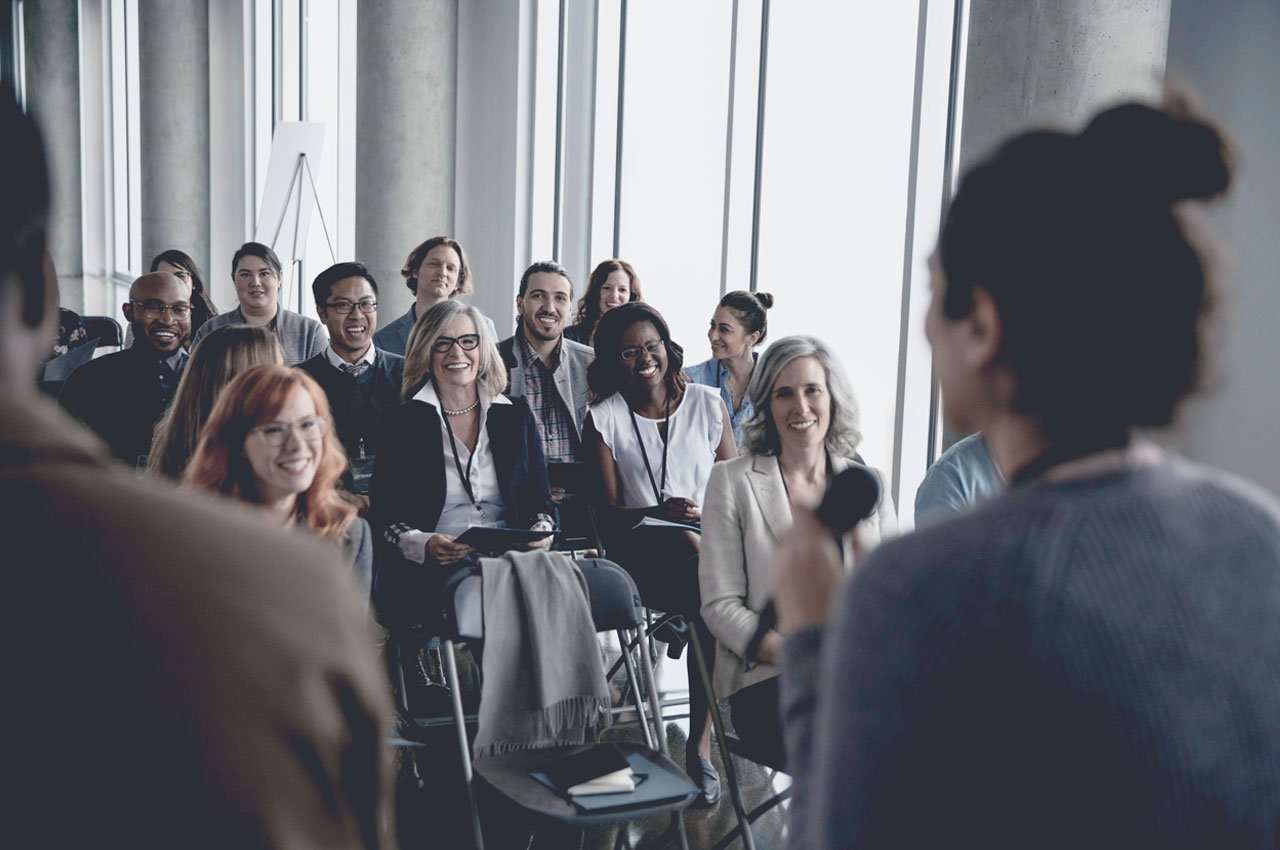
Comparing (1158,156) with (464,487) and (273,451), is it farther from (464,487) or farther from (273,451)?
(464,487)

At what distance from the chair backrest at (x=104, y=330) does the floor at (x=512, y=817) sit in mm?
6085

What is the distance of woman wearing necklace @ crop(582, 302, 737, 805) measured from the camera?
470cm

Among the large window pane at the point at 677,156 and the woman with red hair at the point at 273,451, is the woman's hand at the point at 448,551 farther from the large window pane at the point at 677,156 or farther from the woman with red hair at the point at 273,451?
the large window pane at the point at 677,156

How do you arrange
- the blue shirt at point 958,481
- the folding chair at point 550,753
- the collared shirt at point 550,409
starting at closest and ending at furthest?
the folding chair at point 550,753 < the blue shirt at point 958,481 < the collared shirt at point 550,409

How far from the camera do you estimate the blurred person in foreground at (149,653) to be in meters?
0.65

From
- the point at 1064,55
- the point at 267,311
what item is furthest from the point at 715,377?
the point at 1064,55

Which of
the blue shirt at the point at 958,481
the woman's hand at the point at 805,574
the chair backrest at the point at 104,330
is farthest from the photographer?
the chair backrest at the point at 104,330

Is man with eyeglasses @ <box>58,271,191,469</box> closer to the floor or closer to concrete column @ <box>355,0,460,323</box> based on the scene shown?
the floor

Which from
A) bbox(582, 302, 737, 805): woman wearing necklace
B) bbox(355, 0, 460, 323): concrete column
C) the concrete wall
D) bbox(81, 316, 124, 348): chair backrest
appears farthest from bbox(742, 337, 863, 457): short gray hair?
bbox(81, 316, 124, 348): chair backrest

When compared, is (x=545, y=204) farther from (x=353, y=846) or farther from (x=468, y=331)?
(x=353, y=846)

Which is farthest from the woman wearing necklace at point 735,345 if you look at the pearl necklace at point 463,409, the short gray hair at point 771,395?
the short gray hair at point 771,395

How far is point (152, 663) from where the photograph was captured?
66cm

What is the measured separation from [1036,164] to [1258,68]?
3012 millimetres

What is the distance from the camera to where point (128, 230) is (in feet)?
64.7
